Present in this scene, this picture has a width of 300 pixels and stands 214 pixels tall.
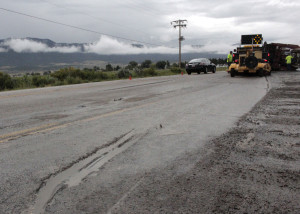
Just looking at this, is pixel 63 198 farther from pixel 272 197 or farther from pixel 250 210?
pixel 272 197

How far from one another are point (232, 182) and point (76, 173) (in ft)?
5.33

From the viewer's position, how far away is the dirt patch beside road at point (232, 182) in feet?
8.02

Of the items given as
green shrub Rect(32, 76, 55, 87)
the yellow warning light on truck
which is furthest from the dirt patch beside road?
green shrub Rect(32, 76, 55, 87)

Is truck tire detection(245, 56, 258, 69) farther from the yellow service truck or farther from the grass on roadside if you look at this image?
the grass on roadside

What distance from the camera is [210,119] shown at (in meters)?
6.07

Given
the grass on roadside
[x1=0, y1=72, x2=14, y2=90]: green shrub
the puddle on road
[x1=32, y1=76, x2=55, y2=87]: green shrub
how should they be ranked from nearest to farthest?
the puddle on road < [x1=0, y1=72, x2=14, y2=90]: green shrub < the grass on roadside < [x1=32, y1=76, x2=55, y2=87]: green shrub

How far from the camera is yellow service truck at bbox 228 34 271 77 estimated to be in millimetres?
20094

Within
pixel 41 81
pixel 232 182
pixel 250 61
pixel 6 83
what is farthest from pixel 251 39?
pixel 232 182

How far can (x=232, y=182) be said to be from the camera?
9.58ft

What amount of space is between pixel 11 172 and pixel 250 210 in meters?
2.44

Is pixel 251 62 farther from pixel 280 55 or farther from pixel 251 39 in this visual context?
pixel 280 55

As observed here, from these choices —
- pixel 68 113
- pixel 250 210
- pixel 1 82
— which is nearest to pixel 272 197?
pixel 250 210

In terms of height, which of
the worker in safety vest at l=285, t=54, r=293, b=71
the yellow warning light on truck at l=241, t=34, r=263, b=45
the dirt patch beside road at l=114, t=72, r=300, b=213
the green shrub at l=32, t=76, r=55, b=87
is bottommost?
the dirt patch beside road at l=114, t=72, r=300, b=213

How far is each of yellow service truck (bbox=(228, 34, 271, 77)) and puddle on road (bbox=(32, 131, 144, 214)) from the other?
1766 centimetres
